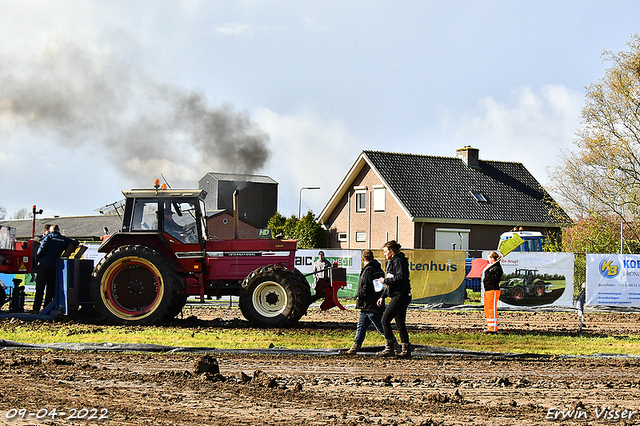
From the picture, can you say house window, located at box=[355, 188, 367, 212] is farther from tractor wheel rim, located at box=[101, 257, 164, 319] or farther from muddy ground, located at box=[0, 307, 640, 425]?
muddy ground, located at box=[0, 307, 640, 425]

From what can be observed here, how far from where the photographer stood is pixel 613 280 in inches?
795

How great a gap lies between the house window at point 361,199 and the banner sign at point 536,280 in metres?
20.9

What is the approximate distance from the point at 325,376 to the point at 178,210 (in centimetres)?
609

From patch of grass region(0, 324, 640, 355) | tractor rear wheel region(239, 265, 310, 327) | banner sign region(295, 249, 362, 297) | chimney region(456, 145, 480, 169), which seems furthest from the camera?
chimney region(456, 145, 480, 169)

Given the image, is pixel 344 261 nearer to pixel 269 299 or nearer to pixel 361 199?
pixel 269 299

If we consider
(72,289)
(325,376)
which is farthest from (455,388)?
(72,289)

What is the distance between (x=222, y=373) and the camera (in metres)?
8.66

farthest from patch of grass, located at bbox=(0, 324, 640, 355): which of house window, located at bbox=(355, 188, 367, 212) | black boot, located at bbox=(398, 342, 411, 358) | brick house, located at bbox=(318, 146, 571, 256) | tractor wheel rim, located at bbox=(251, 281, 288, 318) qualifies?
house window, located at bbox=(355, 188, 367, 212)

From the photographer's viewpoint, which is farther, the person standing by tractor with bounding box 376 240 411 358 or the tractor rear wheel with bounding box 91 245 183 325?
the tractor rear wheel with bounding box 91 245 183 325

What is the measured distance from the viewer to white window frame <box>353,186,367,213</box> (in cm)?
4094

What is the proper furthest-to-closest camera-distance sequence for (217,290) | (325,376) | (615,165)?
1. (615,165)
2. (217,290)
3. (325,376)

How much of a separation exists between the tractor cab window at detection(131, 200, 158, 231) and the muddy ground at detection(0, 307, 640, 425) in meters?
3.78

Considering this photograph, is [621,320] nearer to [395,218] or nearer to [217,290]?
[217,290]

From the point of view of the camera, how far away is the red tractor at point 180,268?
512 inches
